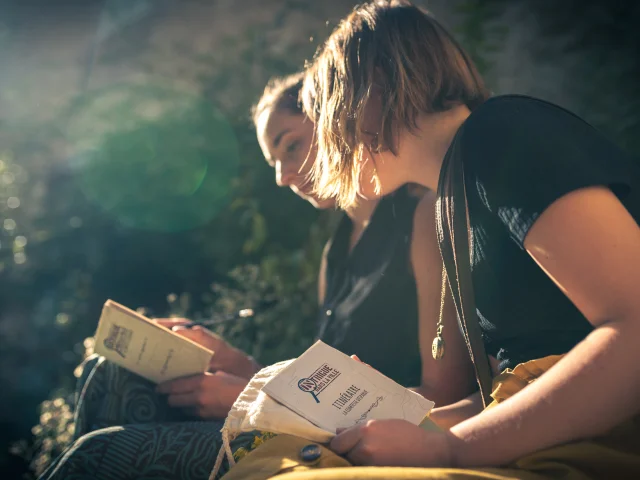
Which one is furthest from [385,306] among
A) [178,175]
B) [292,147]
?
[178,175]

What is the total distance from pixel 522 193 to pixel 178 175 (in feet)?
10.2

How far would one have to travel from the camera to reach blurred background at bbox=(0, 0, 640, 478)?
10.1ft

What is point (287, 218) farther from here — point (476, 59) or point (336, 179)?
point (336, 179)

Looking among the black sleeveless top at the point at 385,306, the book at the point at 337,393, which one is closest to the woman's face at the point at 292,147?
the black sleeveless top at the point at 385,306

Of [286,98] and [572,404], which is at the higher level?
[286,98]

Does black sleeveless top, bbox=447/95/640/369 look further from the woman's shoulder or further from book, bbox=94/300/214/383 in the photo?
book, bbox=94/300/214/383

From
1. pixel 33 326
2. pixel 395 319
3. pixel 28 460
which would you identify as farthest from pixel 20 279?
pixel 395 319

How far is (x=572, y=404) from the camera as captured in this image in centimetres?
99

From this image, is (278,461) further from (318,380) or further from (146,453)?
(146,453)

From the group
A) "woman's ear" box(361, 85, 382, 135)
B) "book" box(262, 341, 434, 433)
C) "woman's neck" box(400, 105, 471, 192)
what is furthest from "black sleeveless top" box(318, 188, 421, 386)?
"book" box(262, 341, 434, 433)

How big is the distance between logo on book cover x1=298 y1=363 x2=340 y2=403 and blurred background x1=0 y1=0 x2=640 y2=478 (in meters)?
1.91

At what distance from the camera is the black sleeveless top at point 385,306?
200 cm

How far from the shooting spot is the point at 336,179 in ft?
5.43

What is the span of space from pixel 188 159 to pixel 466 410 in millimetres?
2884
